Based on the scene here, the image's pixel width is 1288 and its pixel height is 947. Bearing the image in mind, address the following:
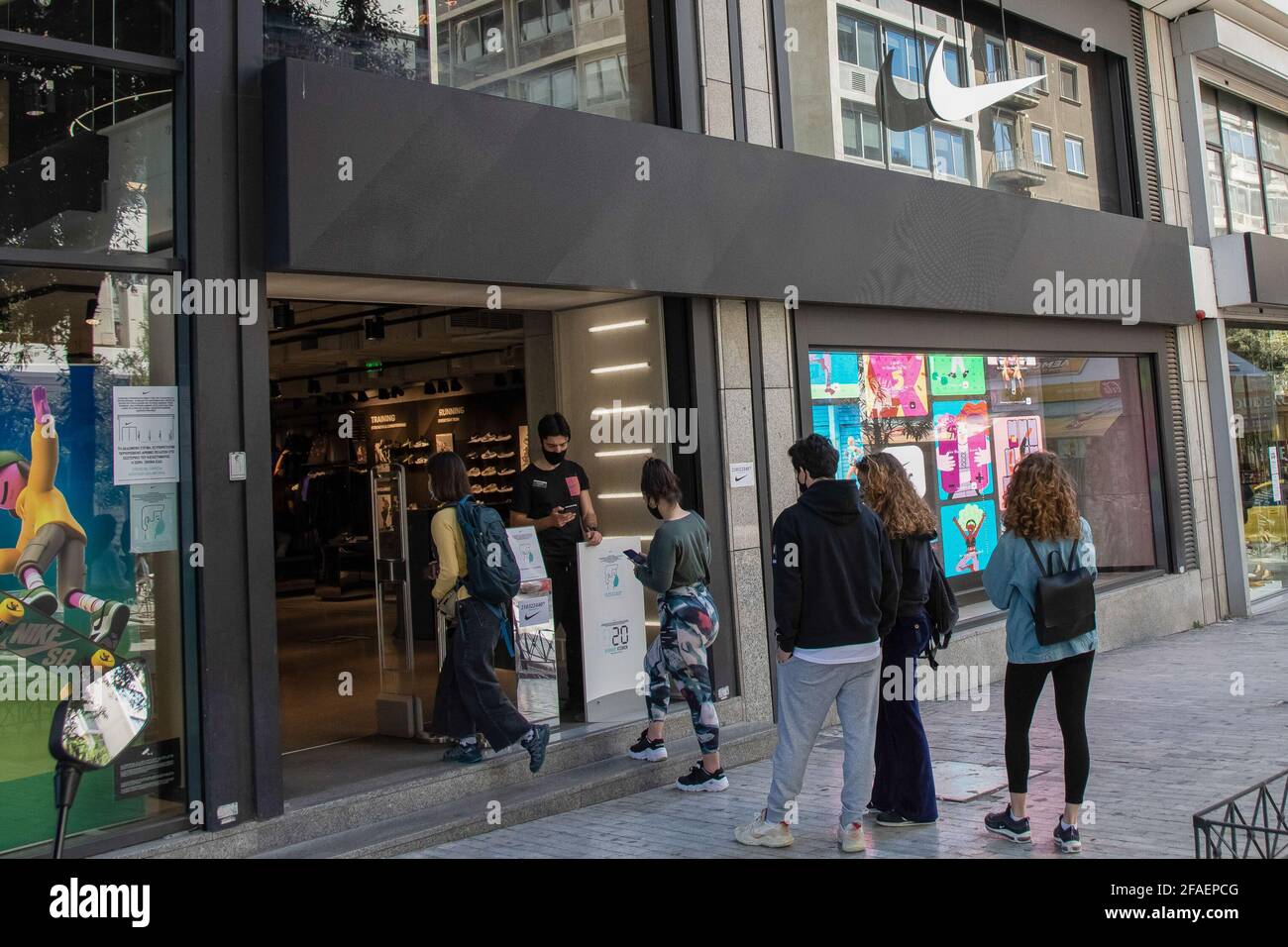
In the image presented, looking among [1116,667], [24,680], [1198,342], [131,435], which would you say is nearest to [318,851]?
[24,680]

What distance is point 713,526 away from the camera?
7.96 m

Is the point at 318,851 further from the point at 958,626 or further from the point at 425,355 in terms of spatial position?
the point at 425,355

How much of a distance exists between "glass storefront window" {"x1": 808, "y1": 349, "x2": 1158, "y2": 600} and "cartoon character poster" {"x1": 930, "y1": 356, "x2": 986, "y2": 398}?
0.04ft

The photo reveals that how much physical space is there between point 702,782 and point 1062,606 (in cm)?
250

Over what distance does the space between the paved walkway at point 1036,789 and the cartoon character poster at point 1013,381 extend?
3013 millimetres

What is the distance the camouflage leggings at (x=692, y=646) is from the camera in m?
6.67

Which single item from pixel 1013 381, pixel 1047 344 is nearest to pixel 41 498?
pixel 1013 381

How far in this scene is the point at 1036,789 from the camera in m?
6.54

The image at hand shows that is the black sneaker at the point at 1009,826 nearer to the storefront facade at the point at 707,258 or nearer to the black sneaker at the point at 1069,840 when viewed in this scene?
the black sneaker at the point at 1069,840

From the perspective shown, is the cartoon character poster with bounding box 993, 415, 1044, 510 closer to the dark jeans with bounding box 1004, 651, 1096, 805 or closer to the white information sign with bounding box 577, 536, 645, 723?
the white information sign with bounding box 577, 536, 645, 723

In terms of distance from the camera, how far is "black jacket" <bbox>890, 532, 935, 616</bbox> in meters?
5.85

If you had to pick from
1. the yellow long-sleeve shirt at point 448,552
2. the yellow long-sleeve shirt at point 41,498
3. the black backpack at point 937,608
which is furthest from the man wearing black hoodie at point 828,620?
the yellow long-sleeve shirt at point 41,498

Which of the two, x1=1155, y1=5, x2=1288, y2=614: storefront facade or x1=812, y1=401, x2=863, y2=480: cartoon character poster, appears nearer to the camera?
x1=812, y1=401, x2=863, y2=480: cartoon character poster

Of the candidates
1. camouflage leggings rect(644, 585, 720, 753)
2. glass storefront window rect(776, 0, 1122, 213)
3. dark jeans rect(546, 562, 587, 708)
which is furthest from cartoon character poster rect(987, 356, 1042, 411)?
camouflage leggings rect(644, 585, 720, 753)
